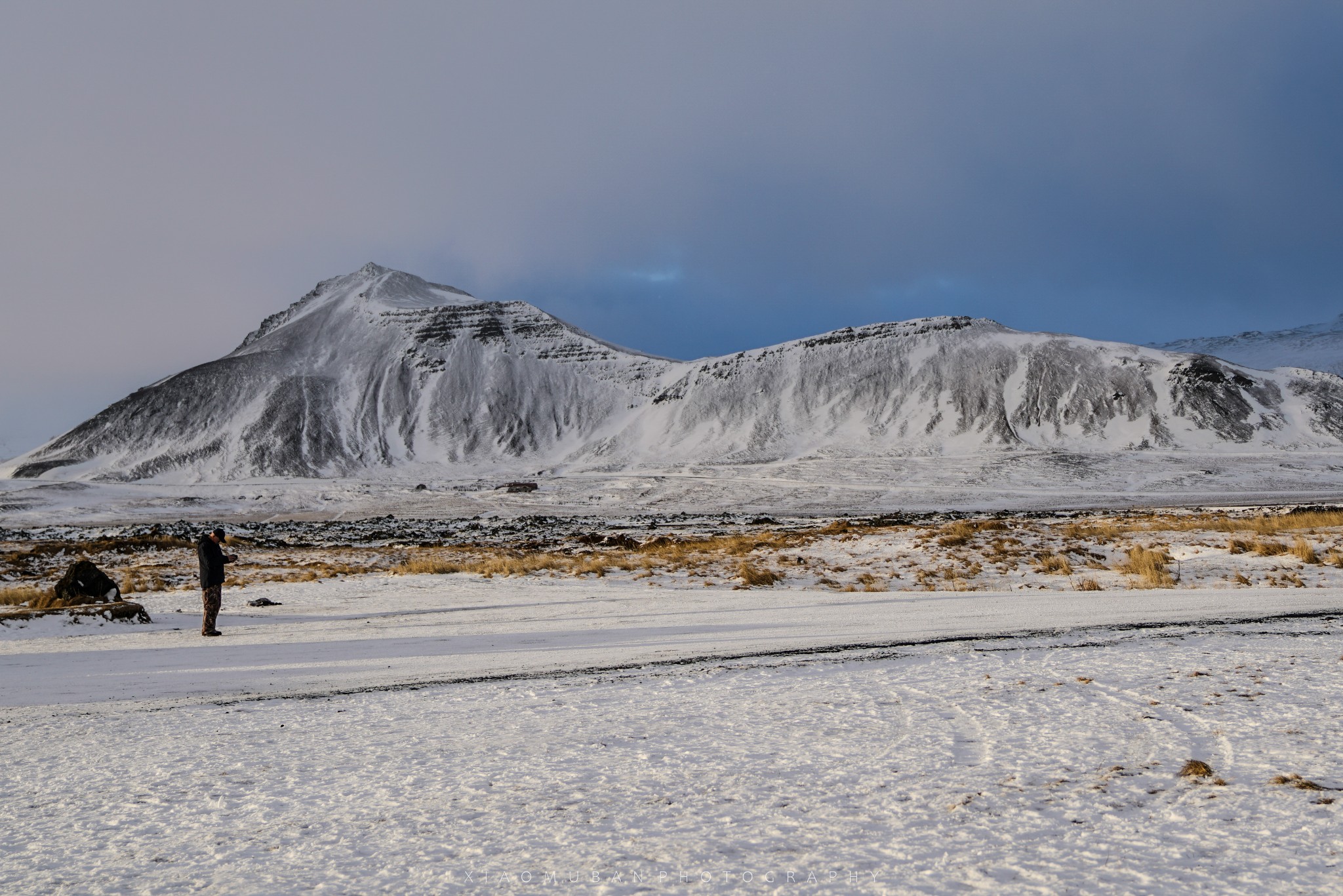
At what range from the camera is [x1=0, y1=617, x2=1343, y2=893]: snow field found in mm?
2980

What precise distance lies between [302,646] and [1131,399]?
12574cm

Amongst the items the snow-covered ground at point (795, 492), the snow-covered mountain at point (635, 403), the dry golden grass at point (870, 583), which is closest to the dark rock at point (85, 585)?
the dry golden grass at point (870, 583)

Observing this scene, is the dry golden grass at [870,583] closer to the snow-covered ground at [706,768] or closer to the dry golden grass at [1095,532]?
the dry golden grass at [1095,532]

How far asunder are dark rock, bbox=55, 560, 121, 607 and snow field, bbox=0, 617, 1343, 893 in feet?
35.6

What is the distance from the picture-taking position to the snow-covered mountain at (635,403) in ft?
364

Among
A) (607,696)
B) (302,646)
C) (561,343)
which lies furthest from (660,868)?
(561,343)

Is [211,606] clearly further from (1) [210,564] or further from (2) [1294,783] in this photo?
(2) [1294,783]

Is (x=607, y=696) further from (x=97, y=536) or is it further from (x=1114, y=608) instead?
(x=97, y=536)

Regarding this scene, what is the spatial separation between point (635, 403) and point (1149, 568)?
128 m

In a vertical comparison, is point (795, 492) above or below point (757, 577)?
above

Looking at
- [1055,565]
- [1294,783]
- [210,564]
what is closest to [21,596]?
[210,564]

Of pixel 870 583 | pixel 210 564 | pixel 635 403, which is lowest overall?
pixel 870 583

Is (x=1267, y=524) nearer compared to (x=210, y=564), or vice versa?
(x=210, y=564)

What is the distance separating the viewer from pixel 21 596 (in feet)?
54.6
